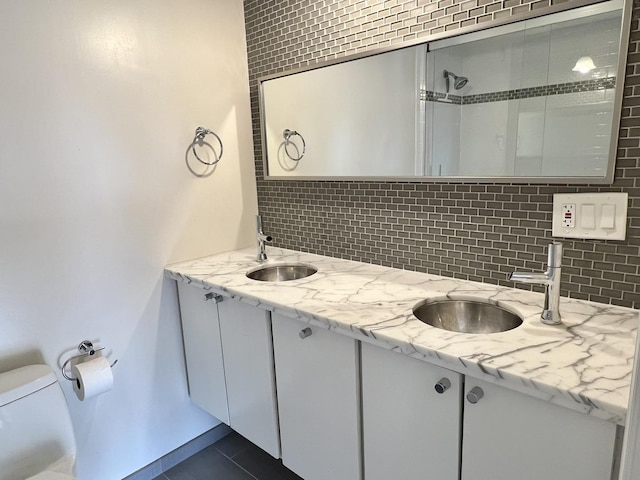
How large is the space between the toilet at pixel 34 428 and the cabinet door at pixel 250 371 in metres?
0.59

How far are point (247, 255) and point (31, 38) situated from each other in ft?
3.87

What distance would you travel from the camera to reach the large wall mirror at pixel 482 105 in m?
1.14

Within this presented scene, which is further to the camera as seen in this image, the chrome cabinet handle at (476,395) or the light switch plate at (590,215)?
the light switch plate at (590,215)

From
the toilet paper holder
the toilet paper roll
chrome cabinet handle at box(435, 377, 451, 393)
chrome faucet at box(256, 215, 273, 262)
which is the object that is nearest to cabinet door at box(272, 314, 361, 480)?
chrome cabinet handle at box(435, 377, 451, 393)

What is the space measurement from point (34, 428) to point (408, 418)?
47.3 inches

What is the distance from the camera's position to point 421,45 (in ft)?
4.74

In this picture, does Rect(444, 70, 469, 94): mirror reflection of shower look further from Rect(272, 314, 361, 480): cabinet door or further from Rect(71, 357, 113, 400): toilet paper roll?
Rect(71, 357, 113, 400): toilet paper roll

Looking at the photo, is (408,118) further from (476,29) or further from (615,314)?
(615,314)

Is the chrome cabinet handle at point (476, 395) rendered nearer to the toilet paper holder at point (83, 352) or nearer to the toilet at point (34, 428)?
the toilet at point (34, 428)

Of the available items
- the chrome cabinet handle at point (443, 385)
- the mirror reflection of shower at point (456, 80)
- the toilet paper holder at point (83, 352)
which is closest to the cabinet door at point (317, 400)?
the chrome cabinet handle at point (443, 385)

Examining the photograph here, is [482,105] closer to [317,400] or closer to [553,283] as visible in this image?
[553,283]

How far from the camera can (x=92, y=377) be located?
154 centimetres

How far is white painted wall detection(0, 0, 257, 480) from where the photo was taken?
145 centimetres

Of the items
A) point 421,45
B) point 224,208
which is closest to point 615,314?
point 421,45
